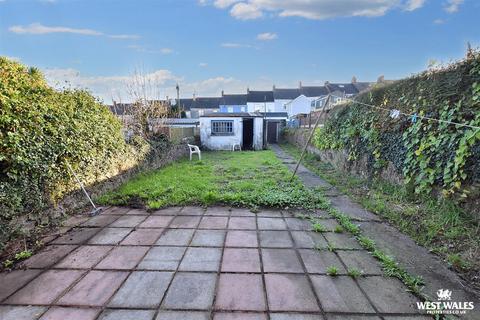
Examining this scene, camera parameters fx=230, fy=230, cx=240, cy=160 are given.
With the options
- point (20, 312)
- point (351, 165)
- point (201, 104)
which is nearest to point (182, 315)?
point (20, 312)

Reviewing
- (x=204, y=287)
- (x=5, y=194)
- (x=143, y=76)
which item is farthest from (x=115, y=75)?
(x=204, y=287)

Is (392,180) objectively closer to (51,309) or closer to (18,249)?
(51,309)

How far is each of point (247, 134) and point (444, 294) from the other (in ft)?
45.4

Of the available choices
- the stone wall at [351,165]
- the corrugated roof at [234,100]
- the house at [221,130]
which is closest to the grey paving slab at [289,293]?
the stone wall at [351,165]

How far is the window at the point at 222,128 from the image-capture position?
1426cm

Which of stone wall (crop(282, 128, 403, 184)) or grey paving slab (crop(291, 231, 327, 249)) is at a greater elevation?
stone wall (crop(282, 128, 403, 184))

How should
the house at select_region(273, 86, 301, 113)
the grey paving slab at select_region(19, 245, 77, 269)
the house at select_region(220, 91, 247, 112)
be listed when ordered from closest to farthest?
the grey paving slab at select_region(19, 245, 77, 269) < the house at select_region(273, 86, 301, 113) < the house at select_region(220, 91, 247, 112)

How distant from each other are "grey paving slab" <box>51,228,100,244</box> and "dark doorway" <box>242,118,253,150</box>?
488 inches

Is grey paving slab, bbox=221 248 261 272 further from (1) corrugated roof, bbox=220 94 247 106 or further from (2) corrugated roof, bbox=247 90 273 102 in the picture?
(1) corrugated roof, bbox=220 94 247 106

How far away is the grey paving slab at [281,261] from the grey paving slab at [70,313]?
4.99 feet

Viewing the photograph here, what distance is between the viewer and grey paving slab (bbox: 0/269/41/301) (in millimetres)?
2045

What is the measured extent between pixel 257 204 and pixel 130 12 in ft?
20.5

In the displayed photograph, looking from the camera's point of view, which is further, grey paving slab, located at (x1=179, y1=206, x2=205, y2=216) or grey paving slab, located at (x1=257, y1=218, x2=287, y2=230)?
grey paving slab, located at (x1=179, y1=206, x2=205, y2=216)

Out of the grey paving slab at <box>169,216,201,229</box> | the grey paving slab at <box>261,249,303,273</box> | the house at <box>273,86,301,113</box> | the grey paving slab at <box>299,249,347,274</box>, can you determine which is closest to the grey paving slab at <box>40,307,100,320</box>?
the grey paving slab at <box>261,249,303,273</box>
